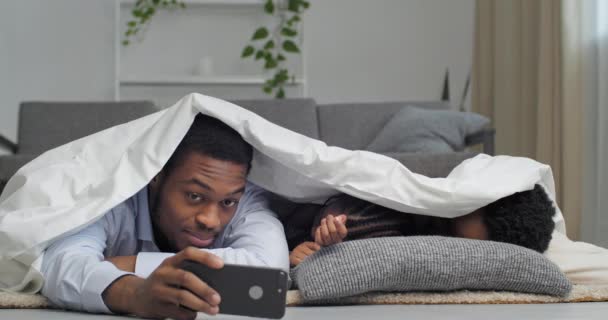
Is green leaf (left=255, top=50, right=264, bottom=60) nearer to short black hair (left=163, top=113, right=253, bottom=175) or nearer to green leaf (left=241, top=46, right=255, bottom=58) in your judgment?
green leaf (left=241, top=46, right=255, bottom=58)

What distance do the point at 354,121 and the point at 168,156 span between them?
214 centimetres

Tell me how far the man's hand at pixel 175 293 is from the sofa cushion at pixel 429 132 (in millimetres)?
2074

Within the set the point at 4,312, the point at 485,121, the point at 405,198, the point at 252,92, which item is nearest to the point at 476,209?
the point at 405,198

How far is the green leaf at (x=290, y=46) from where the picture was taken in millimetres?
4301

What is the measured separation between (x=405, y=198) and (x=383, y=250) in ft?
0.53

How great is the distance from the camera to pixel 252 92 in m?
4.61

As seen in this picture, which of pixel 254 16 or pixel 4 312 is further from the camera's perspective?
pixel 254 16

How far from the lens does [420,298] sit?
1254 mm

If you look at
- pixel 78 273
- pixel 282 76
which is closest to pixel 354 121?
pixel 282 76

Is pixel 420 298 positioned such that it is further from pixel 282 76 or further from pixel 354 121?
pixel 282 76

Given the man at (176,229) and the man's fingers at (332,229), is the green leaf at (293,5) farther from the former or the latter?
the man's fingers at (332,229)

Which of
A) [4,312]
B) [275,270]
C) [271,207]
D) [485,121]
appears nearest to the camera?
[275,270]

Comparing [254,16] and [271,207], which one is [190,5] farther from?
[271,207]

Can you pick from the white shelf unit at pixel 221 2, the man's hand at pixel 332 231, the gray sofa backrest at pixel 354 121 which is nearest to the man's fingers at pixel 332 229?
the man's hand at pixel 332 231
